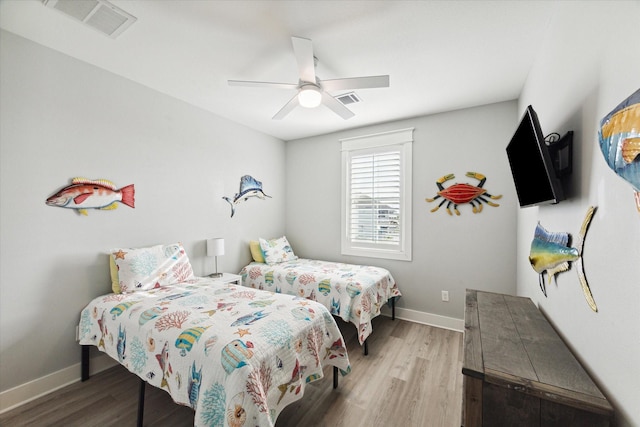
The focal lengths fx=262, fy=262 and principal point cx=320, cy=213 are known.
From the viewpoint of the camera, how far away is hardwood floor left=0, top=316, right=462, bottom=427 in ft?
5.86

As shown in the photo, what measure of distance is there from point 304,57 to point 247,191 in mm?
2385

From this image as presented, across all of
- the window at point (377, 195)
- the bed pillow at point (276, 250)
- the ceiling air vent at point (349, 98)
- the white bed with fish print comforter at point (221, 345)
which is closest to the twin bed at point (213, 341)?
the white bed with fish print comforter at point (221, 345)

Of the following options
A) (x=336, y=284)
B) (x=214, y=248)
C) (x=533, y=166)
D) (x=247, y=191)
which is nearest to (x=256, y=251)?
(x=214, y=248)

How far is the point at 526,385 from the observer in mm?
987

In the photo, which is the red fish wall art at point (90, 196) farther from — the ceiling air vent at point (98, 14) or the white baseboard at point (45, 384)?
the white baseboard at point (45, 384)

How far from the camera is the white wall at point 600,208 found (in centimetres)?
81

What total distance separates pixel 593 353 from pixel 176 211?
3389mm

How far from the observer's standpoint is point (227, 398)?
127 centimetres

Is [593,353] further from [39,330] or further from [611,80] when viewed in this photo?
[39,330]

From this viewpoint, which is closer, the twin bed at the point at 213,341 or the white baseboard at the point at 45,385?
the twin bed at the point at 213,341

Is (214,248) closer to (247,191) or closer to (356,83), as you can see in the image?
(247,191)

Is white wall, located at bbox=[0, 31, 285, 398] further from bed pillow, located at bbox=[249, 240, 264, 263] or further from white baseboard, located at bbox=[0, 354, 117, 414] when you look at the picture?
bed pillow, located at bbox=[249, 240, 264, 263]

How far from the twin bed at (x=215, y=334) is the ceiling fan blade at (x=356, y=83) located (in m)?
1.74

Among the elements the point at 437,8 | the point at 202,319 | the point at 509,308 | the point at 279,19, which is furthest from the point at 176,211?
the point at 509,308
